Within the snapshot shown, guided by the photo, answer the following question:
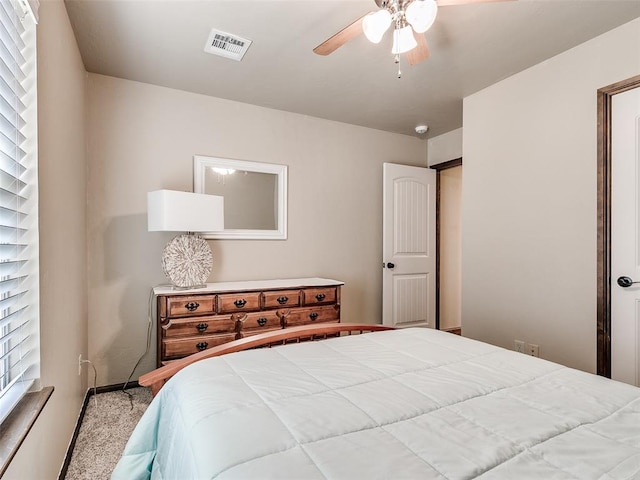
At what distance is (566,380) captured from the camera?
1225 millimetres

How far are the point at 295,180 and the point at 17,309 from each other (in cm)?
265

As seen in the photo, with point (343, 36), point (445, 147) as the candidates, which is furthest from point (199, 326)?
point (445, 147)

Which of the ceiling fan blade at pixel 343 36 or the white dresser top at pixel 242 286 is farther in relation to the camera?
the white dresser top at pixel 242 286

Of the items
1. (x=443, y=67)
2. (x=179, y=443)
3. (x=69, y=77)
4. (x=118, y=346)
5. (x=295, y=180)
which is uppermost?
(x=443, y=67)

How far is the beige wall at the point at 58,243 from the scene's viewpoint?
4.60 ft

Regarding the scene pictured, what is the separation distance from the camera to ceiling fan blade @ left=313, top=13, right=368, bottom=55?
1691 mm

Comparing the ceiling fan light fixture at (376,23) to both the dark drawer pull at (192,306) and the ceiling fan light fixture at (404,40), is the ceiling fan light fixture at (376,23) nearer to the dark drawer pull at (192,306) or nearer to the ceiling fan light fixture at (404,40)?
the ceiling fan light fixture at (404,40)

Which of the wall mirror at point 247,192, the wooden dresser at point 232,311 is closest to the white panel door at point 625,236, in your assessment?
the wooden dresser at point 232,311

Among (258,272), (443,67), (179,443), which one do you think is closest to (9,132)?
(179,443)

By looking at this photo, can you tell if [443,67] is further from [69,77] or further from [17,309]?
[17,309]

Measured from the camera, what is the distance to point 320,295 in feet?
10.2

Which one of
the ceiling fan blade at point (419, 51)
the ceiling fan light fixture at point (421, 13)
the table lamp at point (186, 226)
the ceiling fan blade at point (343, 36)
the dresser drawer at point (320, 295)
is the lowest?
the dresser drawer at point (320, 295)

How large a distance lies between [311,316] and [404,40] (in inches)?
84.4

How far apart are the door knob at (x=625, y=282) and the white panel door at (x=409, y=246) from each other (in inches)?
79.3
